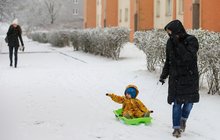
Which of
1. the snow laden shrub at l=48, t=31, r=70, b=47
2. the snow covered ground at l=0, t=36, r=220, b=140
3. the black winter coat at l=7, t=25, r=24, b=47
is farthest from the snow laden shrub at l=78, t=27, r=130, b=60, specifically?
the snow laden shrub at l=48, t=31, r=70, b=47

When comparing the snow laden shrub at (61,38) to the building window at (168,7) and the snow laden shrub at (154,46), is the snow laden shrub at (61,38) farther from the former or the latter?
the snow laden shrub at (154,46)

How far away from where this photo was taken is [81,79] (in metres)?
13.6

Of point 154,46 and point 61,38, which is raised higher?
point 61,38

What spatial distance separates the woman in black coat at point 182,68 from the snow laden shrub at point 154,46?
218 inches

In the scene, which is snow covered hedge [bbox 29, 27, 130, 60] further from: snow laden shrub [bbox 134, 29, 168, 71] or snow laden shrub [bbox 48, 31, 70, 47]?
snow laden shrub [bbox 134, 29, 168, 71]

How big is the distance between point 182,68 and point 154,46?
6364 mm

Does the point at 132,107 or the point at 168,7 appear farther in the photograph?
the point at 168,7

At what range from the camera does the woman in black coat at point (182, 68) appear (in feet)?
21.0

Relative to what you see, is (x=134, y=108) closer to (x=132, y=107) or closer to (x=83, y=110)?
(x=132, y=107)

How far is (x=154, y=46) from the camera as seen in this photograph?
42.0ft

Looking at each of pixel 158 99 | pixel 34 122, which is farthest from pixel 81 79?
pixel 34 122

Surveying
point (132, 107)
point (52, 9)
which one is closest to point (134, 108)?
point (132, 107)

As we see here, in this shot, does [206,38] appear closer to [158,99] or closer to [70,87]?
[158,99]

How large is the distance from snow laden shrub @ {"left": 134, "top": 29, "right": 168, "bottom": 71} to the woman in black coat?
218 inches
